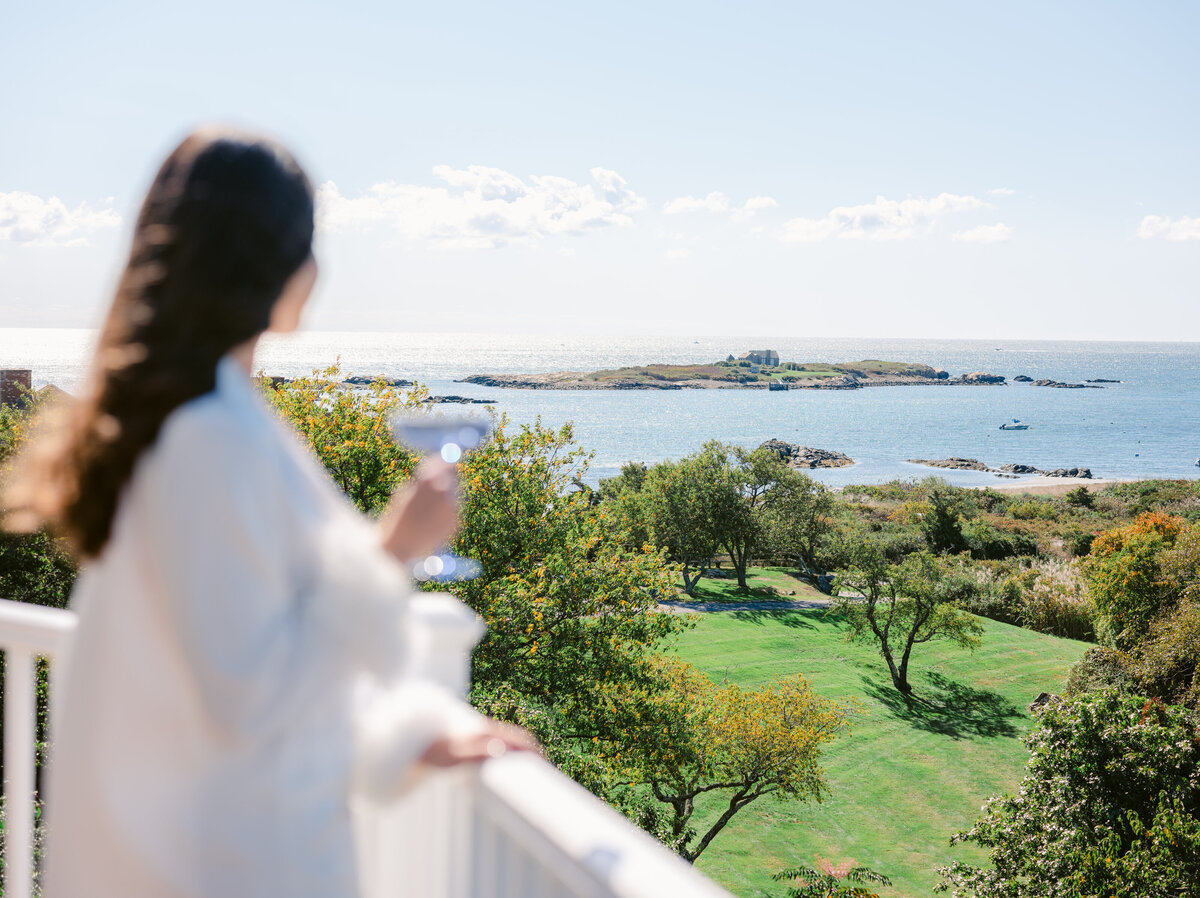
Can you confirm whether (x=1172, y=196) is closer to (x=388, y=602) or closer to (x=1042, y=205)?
(x=1042, y=205)

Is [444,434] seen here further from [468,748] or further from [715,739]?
[715,739]

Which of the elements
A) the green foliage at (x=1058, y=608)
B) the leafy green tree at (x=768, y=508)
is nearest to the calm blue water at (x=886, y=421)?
the leafy green tree at (x=768, y=508)

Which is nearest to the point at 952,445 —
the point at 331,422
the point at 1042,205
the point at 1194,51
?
the point at 1042,205

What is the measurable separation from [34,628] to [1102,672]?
2005cm

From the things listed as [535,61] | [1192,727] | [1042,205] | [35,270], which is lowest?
[1192,727]

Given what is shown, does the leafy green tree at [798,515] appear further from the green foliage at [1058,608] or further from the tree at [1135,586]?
the tree at [1135,586]

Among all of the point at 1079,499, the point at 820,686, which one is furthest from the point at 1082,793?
the point at 1079,499

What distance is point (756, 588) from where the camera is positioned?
3494cm

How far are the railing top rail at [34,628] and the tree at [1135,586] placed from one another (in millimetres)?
21012

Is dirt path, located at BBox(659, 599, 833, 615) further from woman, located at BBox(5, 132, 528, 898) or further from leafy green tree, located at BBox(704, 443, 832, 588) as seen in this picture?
woman, located at BBox(5, 132, 528, 898)

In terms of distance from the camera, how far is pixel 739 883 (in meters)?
14.1

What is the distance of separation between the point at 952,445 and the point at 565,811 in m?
93.4

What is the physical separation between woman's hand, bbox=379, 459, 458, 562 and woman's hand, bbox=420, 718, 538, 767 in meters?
0.25

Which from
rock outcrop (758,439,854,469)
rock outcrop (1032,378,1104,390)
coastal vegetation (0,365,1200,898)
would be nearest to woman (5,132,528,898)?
Result: coastal vegetation (0,365,1200,898)
